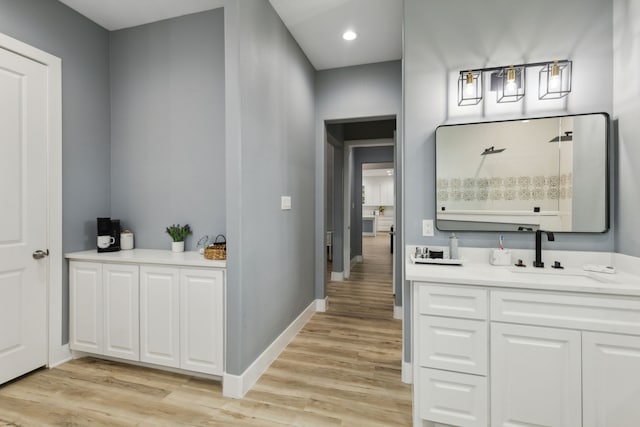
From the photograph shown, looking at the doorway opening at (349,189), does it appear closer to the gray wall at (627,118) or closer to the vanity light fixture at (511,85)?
the vanity light fixture at (511,85)

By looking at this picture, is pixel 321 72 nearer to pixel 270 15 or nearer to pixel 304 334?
pixel 270 15

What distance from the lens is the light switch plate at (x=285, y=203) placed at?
2764 mm

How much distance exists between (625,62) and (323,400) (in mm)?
2814

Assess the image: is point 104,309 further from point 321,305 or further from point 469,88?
point 469,88

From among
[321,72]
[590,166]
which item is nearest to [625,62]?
[590,166]

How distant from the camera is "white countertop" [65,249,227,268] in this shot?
2125 mm

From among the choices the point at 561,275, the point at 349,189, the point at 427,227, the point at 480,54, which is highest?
the point at 480,54

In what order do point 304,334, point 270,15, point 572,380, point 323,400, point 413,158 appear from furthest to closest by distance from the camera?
point 304,334, point 270,15, point 413,158, point 323,400, point 572,380

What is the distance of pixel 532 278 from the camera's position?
160 cm

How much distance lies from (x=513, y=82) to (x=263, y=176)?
6.06 ft

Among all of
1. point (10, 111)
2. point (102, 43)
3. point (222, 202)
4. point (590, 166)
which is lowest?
point (222, 202)

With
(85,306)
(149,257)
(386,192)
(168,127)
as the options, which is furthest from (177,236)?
(386,192)

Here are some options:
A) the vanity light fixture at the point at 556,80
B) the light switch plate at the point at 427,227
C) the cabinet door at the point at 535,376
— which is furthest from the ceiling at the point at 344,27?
the cabinet door at the point at 535,376

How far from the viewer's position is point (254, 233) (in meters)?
2.24
